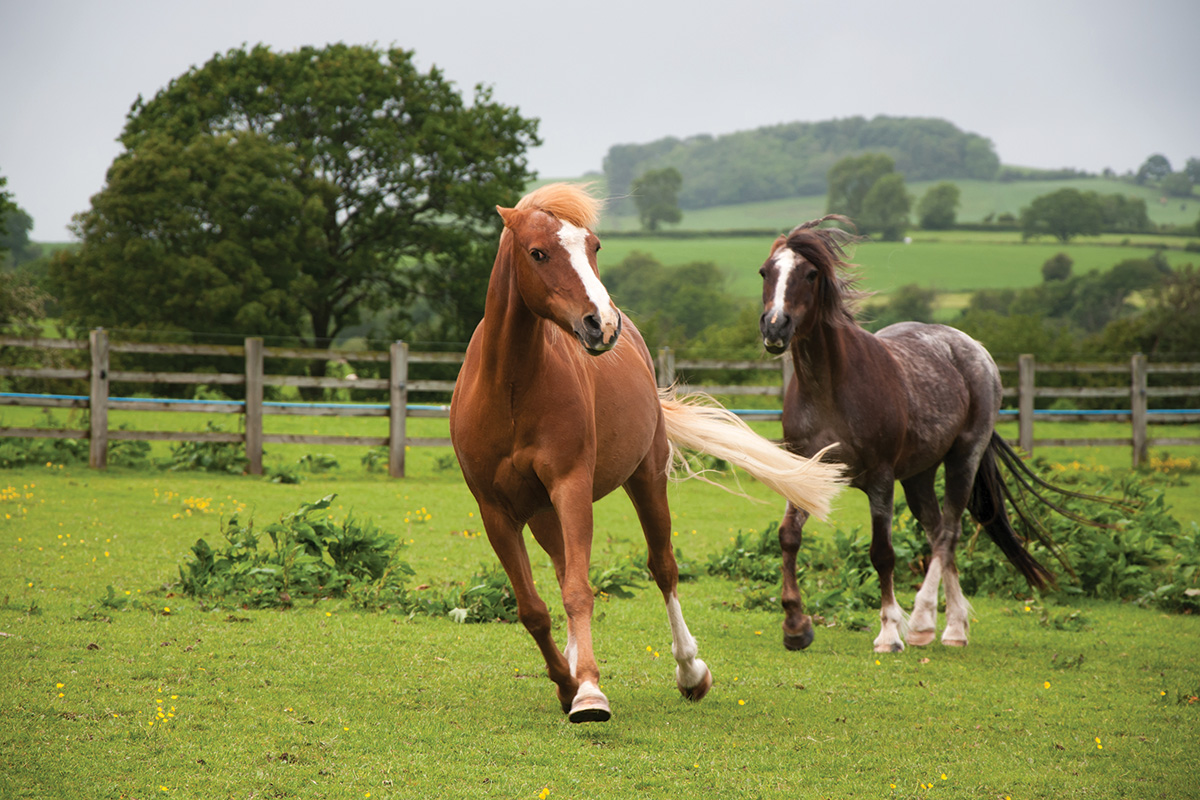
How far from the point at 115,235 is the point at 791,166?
88.5m

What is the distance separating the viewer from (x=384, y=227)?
29016mm

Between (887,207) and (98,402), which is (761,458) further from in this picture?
(887,207)

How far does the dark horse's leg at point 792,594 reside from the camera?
5527mm

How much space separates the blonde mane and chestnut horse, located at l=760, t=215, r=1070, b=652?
6.58 ft

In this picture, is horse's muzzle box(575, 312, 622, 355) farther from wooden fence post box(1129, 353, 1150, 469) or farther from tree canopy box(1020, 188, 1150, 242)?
tree canopy box(1020, 188, 1150, 242)

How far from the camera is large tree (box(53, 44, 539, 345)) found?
24266 mm

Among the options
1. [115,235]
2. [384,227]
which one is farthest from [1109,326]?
[115,235]

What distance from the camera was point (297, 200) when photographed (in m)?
25.6

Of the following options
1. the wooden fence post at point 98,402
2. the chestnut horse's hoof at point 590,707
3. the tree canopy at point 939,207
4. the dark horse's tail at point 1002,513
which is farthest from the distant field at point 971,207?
the chestnut horse's hoof at point 590,707

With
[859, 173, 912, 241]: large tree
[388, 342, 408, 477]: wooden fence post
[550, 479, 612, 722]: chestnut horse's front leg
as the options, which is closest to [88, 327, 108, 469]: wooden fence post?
[388, 342, 408, 477]: wooden fence post

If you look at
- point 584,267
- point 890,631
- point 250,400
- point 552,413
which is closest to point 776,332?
point 890,631

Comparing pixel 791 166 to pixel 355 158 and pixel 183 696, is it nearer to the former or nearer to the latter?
pixel 355 158

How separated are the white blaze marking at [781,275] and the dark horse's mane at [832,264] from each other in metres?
0.09

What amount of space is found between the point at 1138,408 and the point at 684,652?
14422mm
